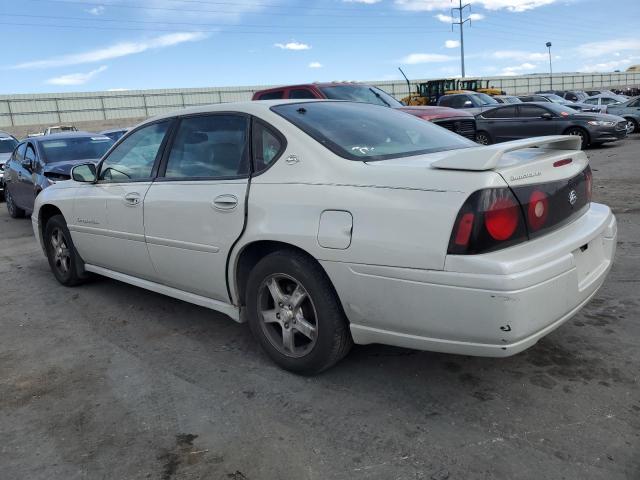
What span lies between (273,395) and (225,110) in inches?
72.0

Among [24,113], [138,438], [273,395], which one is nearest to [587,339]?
[273,395]

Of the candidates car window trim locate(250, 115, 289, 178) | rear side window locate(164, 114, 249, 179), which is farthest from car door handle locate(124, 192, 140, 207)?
car window trim locate(250, 115, 289, 178)

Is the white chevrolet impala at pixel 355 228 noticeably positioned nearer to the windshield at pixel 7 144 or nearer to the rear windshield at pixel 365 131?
the rear windshield at pixel 365 131

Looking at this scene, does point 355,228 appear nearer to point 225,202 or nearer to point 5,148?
point 225,202

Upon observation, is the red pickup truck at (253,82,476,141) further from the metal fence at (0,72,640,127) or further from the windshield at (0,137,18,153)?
the metal fence at (0,72,640,127)

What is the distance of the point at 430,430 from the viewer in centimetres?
262

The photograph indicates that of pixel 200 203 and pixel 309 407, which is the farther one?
pixel 200 203

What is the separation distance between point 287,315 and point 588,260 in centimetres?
164

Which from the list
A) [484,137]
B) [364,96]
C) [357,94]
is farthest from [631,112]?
[357,94]

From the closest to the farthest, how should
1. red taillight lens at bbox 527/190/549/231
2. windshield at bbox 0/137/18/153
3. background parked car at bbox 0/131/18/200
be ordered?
red taillight lens at bbox 527/190/549/231, background parked car at bbox 0/131/18/200, windshield at bbox 0/137/18/153

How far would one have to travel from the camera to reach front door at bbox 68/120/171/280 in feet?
13.2

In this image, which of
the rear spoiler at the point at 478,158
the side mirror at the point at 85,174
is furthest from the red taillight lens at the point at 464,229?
the side mirror at the point at 85,174

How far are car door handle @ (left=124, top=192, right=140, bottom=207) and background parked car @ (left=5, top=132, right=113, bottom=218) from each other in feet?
15.3

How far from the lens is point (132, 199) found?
13.2 ft
